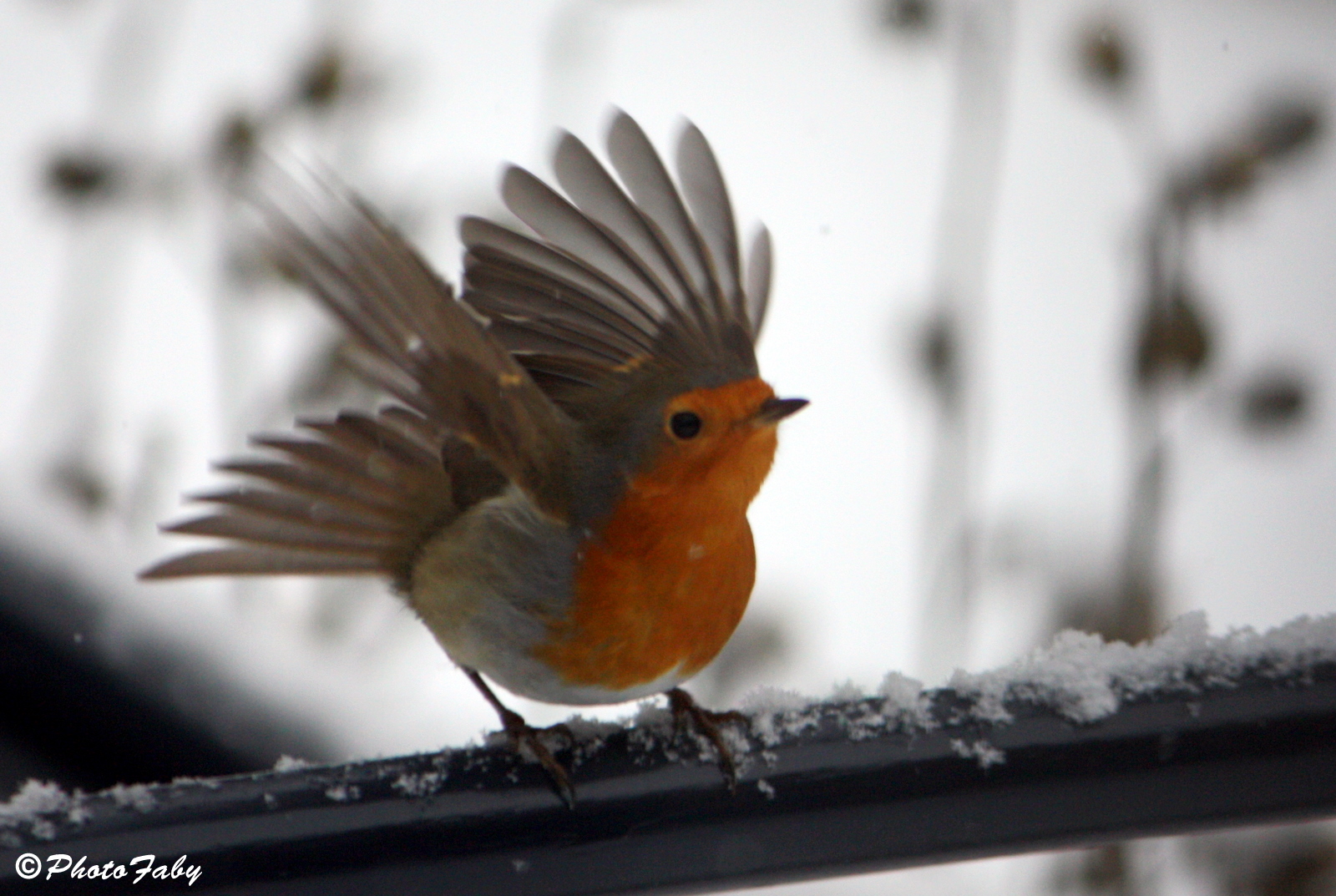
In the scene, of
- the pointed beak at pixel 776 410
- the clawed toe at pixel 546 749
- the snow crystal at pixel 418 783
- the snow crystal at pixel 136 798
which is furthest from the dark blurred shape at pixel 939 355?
the snow crystal at pixel 136 798

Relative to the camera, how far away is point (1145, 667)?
1.44 meters

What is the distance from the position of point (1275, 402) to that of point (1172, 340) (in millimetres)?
333

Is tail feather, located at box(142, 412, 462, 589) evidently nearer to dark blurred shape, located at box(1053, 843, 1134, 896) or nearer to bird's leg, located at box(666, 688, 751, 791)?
bird's leg, located at box(666, 688, 751, 791)

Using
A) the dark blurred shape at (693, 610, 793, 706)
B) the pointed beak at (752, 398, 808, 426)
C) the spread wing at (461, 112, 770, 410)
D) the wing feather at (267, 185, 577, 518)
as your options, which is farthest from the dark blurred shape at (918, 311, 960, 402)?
the wing feather at (267, 185, 577, 518)

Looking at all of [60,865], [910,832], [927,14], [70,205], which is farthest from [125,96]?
[910,832]

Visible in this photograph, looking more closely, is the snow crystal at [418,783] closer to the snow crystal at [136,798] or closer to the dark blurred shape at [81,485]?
the snow crystal at [136,798]

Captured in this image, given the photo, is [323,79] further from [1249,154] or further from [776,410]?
[1249,154]

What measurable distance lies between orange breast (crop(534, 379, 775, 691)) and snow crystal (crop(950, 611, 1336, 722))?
1.34 ft

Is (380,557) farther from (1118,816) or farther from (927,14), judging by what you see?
(927,14)

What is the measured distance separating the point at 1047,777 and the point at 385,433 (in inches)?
40.2

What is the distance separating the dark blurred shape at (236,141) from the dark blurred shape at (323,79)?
0.57 feet

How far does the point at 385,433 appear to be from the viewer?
196 cm

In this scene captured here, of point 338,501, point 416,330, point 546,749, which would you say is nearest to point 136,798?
point 546,749

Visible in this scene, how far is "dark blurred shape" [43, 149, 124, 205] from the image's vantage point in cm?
352
